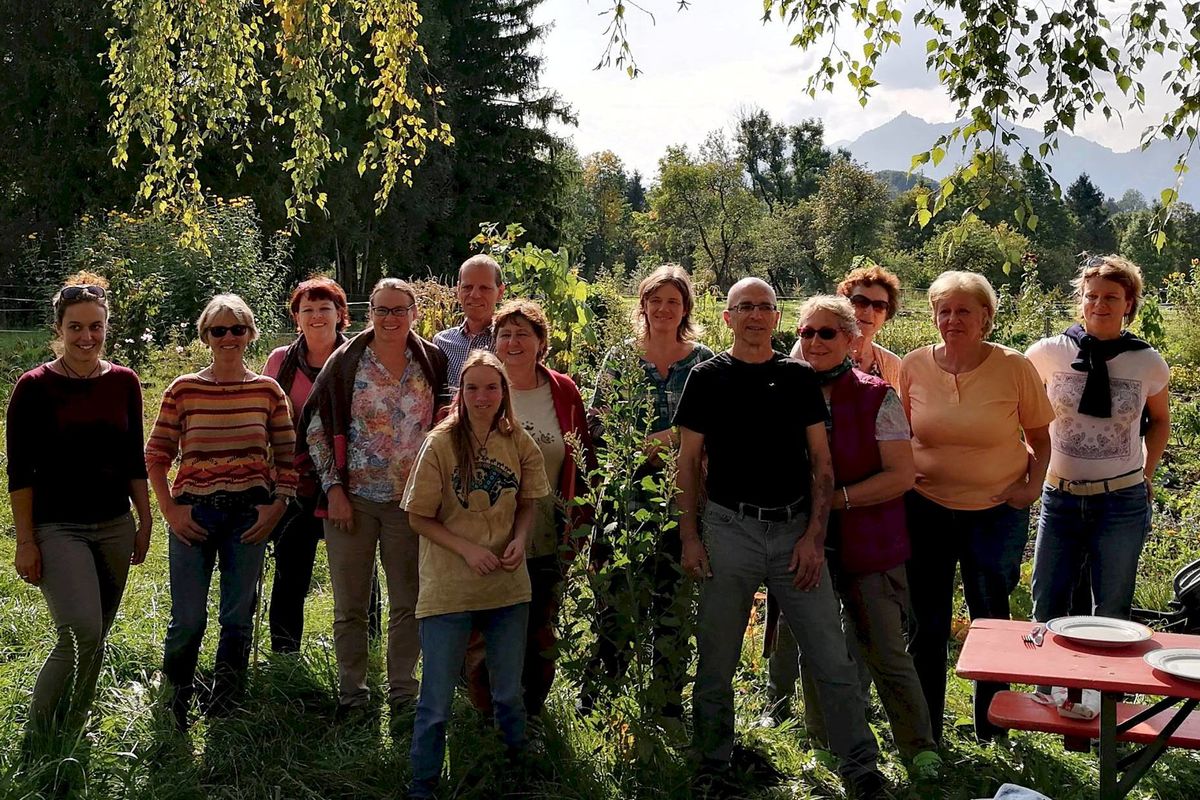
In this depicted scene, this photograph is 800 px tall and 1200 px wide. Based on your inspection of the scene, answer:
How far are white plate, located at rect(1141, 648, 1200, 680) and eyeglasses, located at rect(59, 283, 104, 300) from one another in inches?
142

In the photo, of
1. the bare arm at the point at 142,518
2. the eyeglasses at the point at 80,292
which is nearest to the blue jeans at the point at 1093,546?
the bare arm at the point at 142,518

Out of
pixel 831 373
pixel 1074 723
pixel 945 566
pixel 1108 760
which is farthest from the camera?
pixel 945 566

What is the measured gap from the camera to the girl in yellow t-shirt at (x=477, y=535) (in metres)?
3.21

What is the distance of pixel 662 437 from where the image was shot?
364cm

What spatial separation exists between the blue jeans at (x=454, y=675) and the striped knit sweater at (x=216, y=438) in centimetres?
98

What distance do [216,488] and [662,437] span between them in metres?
1.66

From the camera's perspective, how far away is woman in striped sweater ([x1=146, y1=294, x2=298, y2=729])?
364cm

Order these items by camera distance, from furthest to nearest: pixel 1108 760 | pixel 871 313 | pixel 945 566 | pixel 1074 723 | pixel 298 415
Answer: pixel 298 415 < pixel 871 313 < pixel 945 566 < pixel 1074 723 < pixel 1108 760

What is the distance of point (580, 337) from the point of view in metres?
5.35

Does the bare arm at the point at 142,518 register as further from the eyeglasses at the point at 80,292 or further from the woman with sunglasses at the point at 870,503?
the woman with sunglasses at the point at 870,503

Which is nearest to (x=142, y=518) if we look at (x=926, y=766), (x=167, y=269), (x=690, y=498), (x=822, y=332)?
(x=690, y=498)

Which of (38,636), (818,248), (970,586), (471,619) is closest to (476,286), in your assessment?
(471,619)

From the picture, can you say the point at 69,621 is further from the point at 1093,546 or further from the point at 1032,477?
the point at 1093,546

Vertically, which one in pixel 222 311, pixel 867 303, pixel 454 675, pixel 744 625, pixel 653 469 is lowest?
pixel 454 675
